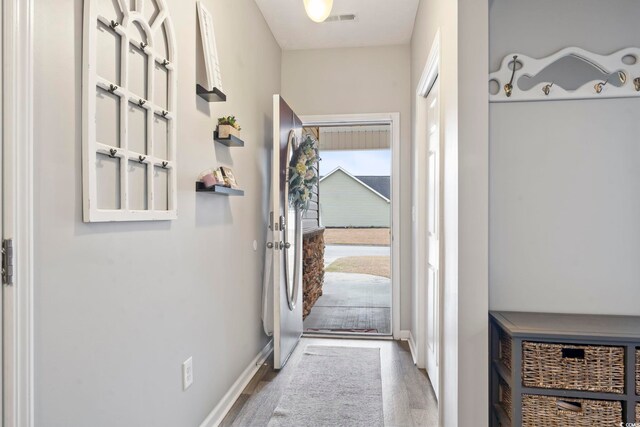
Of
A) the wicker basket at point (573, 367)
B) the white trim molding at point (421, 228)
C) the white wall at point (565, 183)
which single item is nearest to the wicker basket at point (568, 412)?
the wicker basket at point (573, 367)

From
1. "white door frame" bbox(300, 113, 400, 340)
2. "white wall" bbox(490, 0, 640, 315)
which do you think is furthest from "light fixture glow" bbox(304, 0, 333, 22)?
"white door frame" bbox(300, 113, 400, 340)

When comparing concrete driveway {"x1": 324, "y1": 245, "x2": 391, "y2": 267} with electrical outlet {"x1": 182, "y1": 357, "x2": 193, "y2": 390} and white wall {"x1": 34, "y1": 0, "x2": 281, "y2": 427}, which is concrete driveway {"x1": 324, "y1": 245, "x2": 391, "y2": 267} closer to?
white wall {"x1": 34, "y1": 0, "x2": 281, "y2": 427}

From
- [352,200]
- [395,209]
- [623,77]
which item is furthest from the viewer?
[352,200]

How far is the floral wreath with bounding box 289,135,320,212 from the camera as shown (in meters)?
3.11

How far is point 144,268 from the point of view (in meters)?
1.46

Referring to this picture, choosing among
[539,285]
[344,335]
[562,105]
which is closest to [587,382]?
[539,285]

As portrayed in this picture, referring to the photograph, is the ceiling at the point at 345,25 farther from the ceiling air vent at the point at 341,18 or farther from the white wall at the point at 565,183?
the white wall at the point at 565,183

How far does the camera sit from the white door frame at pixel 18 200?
3.04ft

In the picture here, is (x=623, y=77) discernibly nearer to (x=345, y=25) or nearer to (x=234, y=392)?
(x=345, y=25)

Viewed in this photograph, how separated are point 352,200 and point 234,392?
4.54 metres

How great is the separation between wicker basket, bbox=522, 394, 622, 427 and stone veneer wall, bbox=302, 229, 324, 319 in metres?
2.75

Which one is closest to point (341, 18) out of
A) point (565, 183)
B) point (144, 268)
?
point (565, 183)

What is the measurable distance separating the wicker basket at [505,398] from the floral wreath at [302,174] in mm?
1979

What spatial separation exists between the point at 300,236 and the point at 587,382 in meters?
2.40
